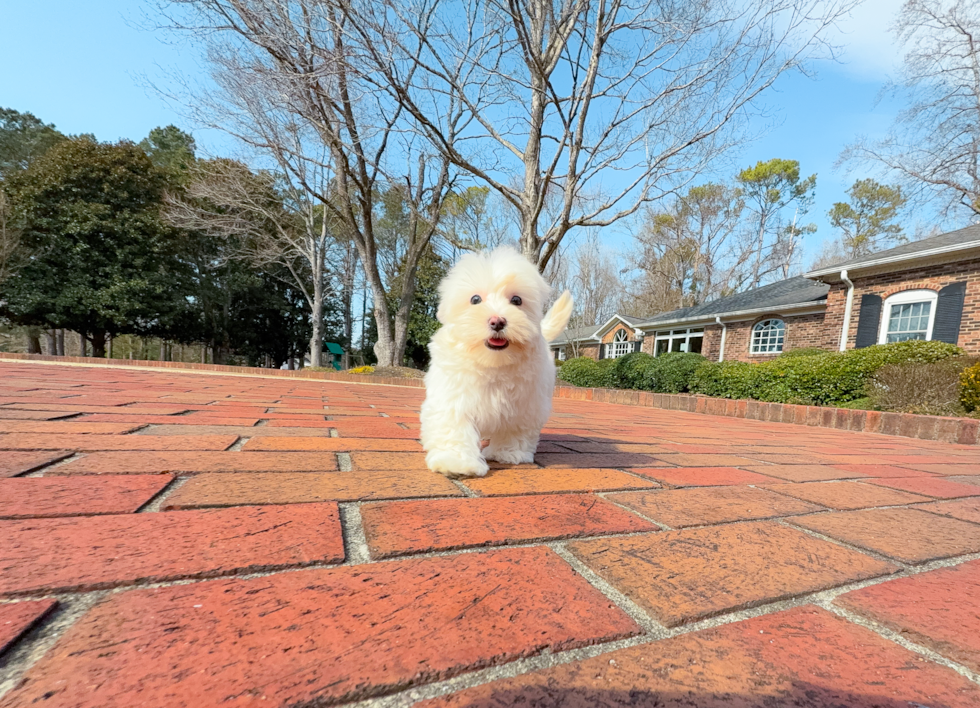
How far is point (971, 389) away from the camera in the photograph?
5.25 metres

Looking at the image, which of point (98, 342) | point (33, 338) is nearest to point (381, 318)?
point (98, 342)

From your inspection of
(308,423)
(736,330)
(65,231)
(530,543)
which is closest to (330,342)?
(65,231)

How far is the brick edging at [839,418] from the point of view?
4.19 m

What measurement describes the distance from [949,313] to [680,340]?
31.0 ft

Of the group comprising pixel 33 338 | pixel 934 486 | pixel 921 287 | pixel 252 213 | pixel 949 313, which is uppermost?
pixel 252 213

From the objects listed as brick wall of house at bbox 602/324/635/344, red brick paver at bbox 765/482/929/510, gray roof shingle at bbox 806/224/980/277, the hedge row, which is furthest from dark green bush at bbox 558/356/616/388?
red brick paver at bbox 765/482/929/510

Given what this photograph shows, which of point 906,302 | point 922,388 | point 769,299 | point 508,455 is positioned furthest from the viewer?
point 769,299

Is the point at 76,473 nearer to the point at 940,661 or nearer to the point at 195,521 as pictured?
the point at 195,521

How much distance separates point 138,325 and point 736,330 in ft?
85.1

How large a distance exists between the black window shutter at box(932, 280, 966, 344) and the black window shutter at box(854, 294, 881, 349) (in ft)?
3.81

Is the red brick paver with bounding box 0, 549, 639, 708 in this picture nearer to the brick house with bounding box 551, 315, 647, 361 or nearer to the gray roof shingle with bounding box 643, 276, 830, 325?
the gray roof shingle with bounding box 643, 276, 830, 325

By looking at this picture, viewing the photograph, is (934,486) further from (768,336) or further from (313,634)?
(768,336)

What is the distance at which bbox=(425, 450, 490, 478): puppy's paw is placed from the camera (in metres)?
1.62

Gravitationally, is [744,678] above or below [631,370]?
above
